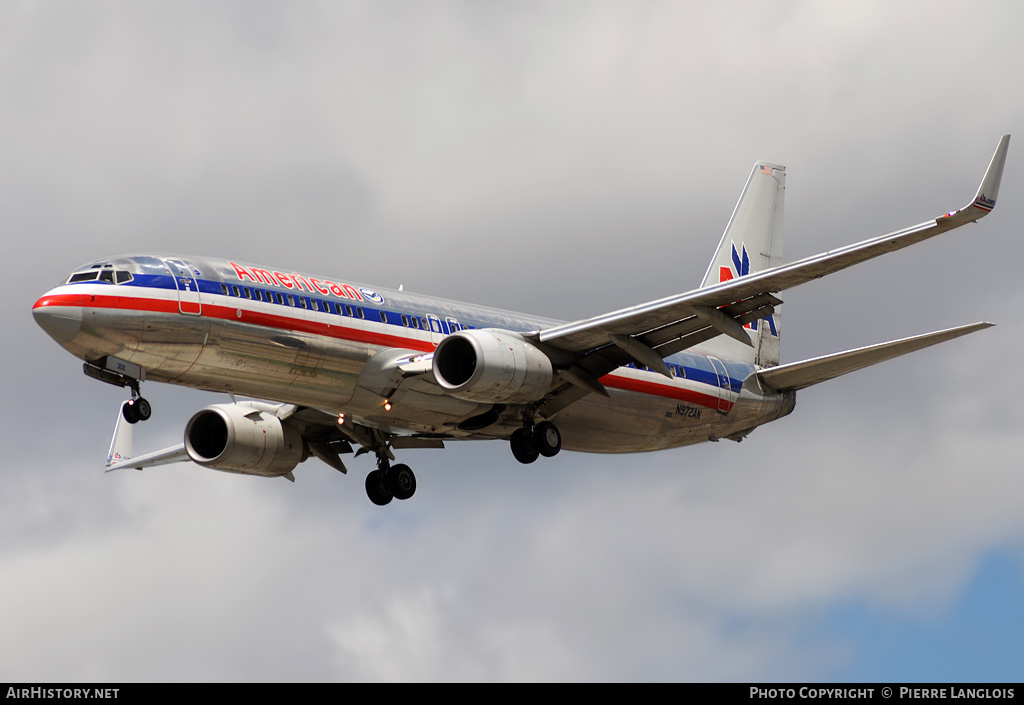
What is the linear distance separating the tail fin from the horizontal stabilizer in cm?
318

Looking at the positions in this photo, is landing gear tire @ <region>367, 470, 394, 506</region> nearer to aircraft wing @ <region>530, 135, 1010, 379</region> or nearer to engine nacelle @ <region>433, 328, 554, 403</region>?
aircraft wing @ <region>530, 135, 1010, 379</region>

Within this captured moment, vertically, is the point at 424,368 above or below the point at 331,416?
above

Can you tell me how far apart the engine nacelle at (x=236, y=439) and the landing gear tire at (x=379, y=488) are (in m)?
2.84

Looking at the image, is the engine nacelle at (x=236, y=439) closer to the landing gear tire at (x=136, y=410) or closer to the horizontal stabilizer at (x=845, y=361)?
the landing gear tire at (x=136, y=410)

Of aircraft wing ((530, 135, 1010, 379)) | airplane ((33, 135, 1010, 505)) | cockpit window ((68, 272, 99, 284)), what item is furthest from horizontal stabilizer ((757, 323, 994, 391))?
cockpit window ((68, 272, 99, 284))

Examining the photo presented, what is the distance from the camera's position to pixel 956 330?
41000 millimetres

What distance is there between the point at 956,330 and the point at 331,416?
60.3 ft

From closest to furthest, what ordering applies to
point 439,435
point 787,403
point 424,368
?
point 424,368, point 439,435, point 787,403

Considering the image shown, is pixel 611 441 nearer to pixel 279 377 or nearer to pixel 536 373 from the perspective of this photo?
pixel 536 373

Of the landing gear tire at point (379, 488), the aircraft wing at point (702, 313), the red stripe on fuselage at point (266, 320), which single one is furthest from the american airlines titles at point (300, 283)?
the landing gear tire at point (379, 488)

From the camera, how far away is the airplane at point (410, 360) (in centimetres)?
3741

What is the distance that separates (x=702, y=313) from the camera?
40125 millimetres
